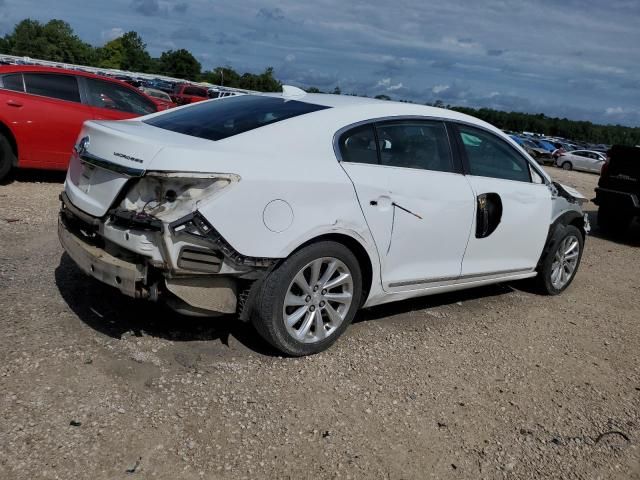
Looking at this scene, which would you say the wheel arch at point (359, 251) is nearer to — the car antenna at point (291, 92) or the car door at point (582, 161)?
the car antenna at point (291, 92)

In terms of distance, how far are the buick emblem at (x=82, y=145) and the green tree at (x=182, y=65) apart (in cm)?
10526

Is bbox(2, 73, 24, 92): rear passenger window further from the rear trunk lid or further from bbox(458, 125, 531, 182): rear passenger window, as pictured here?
bbox(458, 125, 531, 182): rear passenger window

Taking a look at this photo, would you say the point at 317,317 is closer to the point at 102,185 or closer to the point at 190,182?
the point at 190,182

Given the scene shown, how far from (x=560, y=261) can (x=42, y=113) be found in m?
6.51

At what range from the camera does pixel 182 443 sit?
2980 mm

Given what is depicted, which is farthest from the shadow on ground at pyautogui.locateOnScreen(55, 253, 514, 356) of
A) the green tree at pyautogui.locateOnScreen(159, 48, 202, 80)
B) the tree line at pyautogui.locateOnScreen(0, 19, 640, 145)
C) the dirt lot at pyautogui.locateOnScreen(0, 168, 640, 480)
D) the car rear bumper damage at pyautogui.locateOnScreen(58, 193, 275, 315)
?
the green tree at pyautogui.locateOnScreen(159, 48, 202, 80)

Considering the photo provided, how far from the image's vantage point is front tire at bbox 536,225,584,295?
5.85m

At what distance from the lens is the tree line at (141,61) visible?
91688 millimetres

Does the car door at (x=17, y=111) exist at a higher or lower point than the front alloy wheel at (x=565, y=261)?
higher

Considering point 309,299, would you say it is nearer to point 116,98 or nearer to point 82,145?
point 82,145

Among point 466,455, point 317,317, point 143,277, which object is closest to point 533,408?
point 466,455

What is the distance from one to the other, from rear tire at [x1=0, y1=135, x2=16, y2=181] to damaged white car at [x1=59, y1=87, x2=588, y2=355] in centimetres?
406

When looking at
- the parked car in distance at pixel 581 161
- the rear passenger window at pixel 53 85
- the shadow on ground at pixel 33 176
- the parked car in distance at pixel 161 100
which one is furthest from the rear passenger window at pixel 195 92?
the rear passenger window at pixel 53 85

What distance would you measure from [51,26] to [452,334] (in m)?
116
